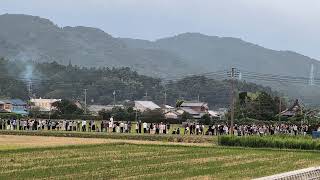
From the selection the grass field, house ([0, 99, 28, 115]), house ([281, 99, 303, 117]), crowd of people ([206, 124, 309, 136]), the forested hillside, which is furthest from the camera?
the forested hillside

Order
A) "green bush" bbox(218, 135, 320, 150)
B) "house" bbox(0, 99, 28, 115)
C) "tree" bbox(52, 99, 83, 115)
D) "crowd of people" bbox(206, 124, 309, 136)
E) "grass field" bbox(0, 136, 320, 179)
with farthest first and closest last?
1. "house" bbox(0, 99, 28, 115)
2. "tree" bbox(52, 99, 83, 115)
3. "crowd of people" bbox(206, 124, 309, 136)
4. "green bush" bbox(218, 135, 320, 150)
5. "grass field" bbox(0, 136, 320, 179)

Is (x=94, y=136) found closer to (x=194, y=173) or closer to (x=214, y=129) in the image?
(x=214, y=129)

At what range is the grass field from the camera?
744 inches

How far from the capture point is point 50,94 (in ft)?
594

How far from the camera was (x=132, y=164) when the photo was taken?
2259cm

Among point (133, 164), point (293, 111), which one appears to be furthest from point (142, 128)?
point (293, 111)

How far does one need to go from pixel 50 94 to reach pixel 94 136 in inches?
5288

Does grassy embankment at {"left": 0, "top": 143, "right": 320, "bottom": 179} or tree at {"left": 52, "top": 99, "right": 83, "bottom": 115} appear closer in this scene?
grassy embankment at {"left": 0, "top": 143, "right": 320, "bottom": 179}

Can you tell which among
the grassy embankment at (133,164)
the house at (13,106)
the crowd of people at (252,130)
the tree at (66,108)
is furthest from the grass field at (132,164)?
the house at (13,106)

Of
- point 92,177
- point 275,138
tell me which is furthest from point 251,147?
point 92,177

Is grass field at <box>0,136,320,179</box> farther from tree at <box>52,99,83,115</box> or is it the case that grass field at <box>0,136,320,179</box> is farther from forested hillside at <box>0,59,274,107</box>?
forested hillside at <box>0,59,274,107</box>

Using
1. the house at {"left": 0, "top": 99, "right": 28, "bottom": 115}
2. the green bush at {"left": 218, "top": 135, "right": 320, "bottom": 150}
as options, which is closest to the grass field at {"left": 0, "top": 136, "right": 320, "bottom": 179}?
the green bush at {"left": 218, "top": 135, "right": 320, "bottom": 150}

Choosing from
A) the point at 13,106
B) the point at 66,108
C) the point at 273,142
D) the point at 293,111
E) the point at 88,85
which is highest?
the point at 88,85

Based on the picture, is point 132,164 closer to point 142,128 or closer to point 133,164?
point 133,164
